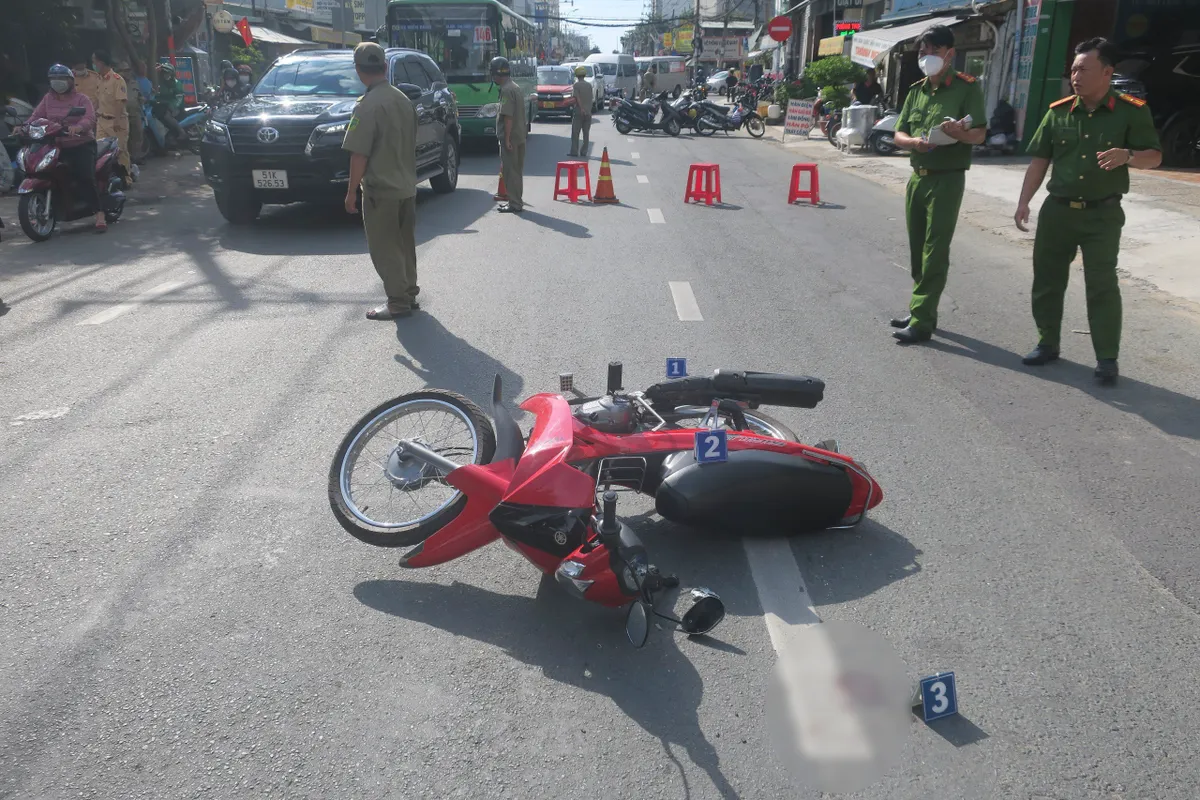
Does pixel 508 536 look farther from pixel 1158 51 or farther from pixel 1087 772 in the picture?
pixel 1158 51

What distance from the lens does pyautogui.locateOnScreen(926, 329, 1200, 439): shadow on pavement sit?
19.5 feet

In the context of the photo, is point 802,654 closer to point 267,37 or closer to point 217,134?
point 217,134

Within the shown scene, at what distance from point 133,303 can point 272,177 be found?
12.1 feet

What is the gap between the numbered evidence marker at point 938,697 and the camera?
3156mm

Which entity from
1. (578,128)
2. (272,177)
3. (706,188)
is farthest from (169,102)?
(706,188)

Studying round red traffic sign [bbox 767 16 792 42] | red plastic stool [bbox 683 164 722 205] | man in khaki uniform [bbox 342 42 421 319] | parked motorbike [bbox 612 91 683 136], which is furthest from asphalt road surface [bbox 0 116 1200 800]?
round red traffic sign [bbox 767 16 792 42]

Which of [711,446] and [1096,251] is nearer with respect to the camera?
[711,446]

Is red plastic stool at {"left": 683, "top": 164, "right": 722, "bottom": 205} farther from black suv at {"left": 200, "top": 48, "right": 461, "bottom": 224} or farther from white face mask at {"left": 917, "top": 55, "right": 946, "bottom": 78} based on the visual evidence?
white face mask at {"left": 917, "top": 55, "right": 946, "bottom": 78}

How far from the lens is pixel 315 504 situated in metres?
4.64

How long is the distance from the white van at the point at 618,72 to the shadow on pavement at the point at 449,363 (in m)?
47.9

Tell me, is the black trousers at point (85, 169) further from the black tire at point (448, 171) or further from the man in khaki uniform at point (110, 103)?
the black tire at point (448, 171)

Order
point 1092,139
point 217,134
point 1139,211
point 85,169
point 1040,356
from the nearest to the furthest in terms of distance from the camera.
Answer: point 1092,139, point 1040,356, point 85,169, point 217,134, point 1139,211

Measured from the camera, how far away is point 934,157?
7.34 metres

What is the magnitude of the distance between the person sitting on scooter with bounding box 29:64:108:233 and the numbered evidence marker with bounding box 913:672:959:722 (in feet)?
36.1
